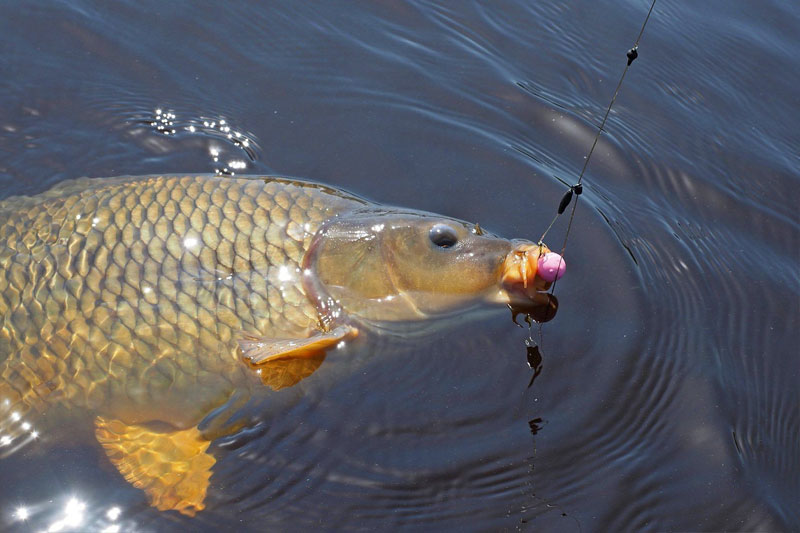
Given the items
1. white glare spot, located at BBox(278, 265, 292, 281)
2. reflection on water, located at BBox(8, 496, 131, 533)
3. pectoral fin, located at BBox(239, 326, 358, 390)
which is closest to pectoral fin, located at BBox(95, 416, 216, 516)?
reflection on water, located at BBox(8, 496, 131, 533)

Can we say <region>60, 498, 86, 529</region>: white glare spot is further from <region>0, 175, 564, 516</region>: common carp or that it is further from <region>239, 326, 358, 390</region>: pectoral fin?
<region>239, 326, 358, 390</region>: pectoral fin

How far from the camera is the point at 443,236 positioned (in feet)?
10.9

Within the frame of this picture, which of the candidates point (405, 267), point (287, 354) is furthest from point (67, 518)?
point (405, 267)

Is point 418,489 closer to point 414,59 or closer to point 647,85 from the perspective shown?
point 414,59

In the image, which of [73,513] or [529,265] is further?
[529,265]

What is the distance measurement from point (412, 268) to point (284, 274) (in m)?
0.51

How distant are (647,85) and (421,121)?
1.52 meters

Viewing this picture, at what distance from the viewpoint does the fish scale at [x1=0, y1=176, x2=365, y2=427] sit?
3.00 m

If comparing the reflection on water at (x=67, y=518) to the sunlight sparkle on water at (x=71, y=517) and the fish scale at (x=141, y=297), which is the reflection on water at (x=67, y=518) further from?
the fish scale at (x=141, y=297)

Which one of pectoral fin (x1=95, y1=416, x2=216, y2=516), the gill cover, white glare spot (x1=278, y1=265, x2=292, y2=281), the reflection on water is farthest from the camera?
the gill cover

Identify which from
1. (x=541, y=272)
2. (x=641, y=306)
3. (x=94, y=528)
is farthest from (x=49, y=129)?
(x=641, y=306)

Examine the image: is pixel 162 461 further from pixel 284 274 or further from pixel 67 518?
pixel 284 274

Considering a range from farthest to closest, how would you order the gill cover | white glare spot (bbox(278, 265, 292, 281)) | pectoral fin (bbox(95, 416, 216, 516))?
the gill cover → white glare spot (bbox(278, 265, 292, 281)) → pectoral fin (bbox(95, 416, 216, 516))

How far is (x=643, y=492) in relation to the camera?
294cm
